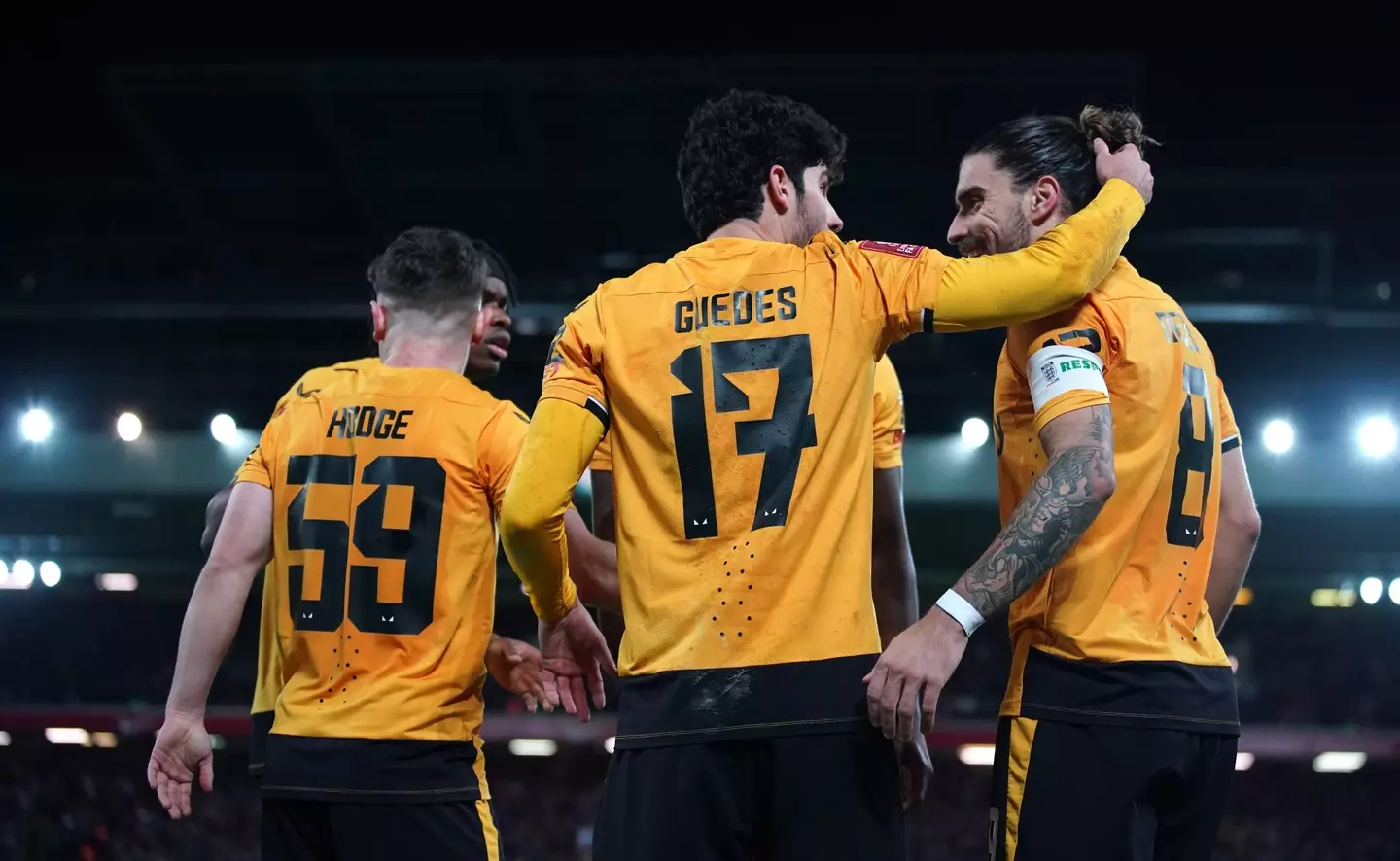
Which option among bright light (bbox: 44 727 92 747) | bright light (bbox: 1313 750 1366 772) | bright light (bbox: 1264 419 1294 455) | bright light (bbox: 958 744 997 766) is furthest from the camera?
bright light (bbox: 44 727 92 747)

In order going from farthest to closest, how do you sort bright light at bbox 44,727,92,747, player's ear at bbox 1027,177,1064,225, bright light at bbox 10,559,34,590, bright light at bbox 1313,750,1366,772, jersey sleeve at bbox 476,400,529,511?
bright light at bbox 10,559,34,590 < bright light at bbox 44,727,92,747 < bright light at bbox 1313,750,1366,772 < jersey sleeve at bbox 476,400,529,511 < player's ear at bbox 1027,177,1064,225

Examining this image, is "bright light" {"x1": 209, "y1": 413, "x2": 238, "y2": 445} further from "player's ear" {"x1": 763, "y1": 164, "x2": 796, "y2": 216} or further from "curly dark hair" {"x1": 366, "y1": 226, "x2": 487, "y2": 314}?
"player's ear" {"x1": 763, "y1": 164, "x2": 796, "y2": 216}

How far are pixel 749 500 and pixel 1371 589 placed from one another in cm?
2028

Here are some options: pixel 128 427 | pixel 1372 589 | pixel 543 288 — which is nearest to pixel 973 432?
pixel 543 288

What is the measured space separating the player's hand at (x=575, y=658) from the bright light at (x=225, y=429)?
49.2 feet

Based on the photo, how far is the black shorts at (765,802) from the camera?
7.97ft

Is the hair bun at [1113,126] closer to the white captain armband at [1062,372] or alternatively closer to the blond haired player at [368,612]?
the white captain armband at [1062,372]

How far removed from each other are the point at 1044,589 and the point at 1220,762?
527 millimetres

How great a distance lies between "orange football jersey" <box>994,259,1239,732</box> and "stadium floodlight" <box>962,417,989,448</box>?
45.5ft


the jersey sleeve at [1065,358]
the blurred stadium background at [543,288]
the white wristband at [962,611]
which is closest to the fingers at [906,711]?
the white wristband at [962,611]

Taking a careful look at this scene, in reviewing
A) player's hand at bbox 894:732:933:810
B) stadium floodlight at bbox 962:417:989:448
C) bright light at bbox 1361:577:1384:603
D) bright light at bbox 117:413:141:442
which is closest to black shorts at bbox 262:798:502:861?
player's hand at bbox 894:732:933:810

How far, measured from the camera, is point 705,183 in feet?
9.54

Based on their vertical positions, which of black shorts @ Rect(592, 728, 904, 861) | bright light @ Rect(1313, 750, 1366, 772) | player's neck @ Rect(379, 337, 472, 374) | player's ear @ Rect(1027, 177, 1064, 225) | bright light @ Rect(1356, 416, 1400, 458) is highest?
bright light @ Rect(1356, 416, 1400, 458)

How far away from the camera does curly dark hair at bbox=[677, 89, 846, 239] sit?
2.89 metres
